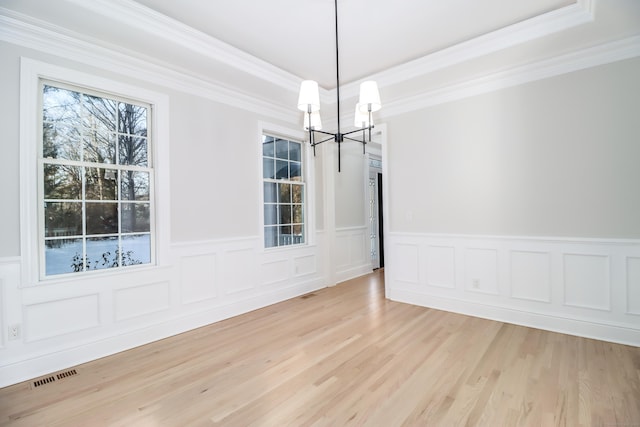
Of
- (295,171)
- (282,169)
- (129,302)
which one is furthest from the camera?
(295,171)

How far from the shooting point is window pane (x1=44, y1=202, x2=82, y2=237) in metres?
2.53

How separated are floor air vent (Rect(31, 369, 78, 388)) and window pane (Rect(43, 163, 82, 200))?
144cm

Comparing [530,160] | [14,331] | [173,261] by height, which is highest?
[530,160]

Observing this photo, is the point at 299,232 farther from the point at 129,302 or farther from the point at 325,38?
the point at 325,38

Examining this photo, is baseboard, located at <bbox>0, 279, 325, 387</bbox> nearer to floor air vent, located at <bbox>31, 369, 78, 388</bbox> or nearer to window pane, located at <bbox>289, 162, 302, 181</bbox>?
floor air vent, located at <bbox>31, 369, 78, 388</bbox>

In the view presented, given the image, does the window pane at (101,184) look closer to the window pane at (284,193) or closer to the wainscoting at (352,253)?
the window pane at (284,193)

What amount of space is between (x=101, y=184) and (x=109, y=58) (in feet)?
3.81

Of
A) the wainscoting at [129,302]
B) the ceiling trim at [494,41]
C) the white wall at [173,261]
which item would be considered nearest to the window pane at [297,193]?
the white wall at [173,261]

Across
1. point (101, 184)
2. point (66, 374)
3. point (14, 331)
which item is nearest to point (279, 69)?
point (101, 184)

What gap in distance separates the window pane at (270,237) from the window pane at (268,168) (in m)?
0.75

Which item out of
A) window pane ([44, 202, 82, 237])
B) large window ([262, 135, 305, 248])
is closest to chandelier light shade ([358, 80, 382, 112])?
large window ([262, 135, 305, 248])

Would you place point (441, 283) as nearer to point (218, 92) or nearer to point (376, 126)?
point (376, 126)

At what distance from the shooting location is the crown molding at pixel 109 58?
234 cm

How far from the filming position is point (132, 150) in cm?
303
